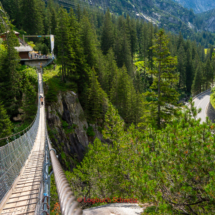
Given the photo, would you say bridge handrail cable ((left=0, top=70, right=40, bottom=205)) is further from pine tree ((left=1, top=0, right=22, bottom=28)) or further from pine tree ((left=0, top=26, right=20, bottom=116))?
pine tree ((left=1, top=0, right=22, bottom=28))

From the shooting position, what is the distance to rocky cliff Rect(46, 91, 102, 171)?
80.5 feet

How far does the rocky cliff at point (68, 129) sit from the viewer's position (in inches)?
966

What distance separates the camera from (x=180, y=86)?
82.4 m

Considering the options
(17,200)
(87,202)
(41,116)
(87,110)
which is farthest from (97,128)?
(17,200)

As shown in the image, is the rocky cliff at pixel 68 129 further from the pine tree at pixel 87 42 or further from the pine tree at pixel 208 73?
the pine tree at pixel 208 73

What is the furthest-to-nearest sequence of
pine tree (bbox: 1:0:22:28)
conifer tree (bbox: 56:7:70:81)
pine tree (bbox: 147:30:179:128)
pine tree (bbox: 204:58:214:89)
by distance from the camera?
pine tree (bbox: 204:58:214:89)
pine tree (bbox: 1:0:22:28)
conifer tree (bbox: 56:7:70:81)
pine tree (bbox: 147:30:179:128)

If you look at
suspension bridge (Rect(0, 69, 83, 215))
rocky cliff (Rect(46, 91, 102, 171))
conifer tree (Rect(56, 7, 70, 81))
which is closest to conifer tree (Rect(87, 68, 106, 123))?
rocky cliff (Rect(46, 91, 102, 171))

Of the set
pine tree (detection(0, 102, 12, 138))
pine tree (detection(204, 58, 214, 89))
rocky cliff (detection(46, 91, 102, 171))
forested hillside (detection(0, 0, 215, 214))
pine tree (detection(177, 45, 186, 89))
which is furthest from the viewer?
pine tree (detection(177, 45, 186, 89))

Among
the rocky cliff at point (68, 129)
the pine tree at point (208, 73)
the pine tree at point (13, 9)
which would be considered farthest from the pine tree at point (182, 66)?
the pine tree at point (13, 9)

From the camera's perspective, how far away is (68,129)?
27031 millimetres

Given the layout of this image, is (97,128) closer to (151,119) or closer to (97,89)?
(97,89)

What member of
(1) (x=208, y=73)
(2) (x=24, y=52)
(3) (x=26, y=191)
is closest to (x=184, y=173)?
(3) (x=26, y=191)

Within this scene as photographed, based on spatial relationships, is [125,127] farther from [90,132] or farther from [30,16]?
[30,16]

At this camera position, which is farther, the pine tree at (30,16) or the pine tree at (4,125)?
the pine tree at (30,16)
